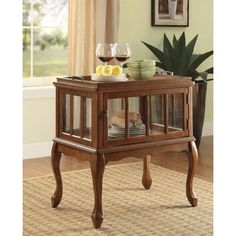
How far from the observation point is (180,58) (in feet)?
19.7

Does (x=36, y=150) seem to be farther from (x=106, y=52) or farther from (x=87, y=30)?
(x=106, y=52)

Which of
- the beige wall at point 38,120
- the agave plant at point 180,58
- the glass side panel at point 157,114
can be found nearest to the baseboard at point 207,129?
the agave plant at point 180,58

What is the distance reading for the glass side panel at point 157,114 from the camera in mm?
3637

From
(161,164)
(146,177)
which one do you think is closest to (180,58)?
(161,164)

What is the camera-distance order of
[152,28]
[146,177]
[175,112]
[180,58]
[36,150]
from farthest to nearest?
[152,28], [180,58], [36,150], [146,177], [175,112]

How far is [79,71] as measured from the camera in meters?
5.71

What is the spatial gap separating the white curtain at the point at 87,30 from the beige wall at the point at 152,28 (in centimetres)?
36

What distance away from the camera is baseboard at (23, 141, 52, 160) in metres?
5.63

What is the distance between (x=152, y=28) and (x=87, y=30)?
968mm

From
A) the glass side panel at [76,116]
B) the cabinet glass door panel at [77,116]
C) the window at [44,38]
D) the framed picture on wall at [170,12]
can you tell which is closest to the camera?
the cabinet glass door panel at [77,116]

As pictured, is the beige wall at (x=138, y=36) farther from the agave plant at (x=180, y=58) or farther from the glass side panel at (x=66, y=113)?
the glass side panel at (x=66, y=113)
